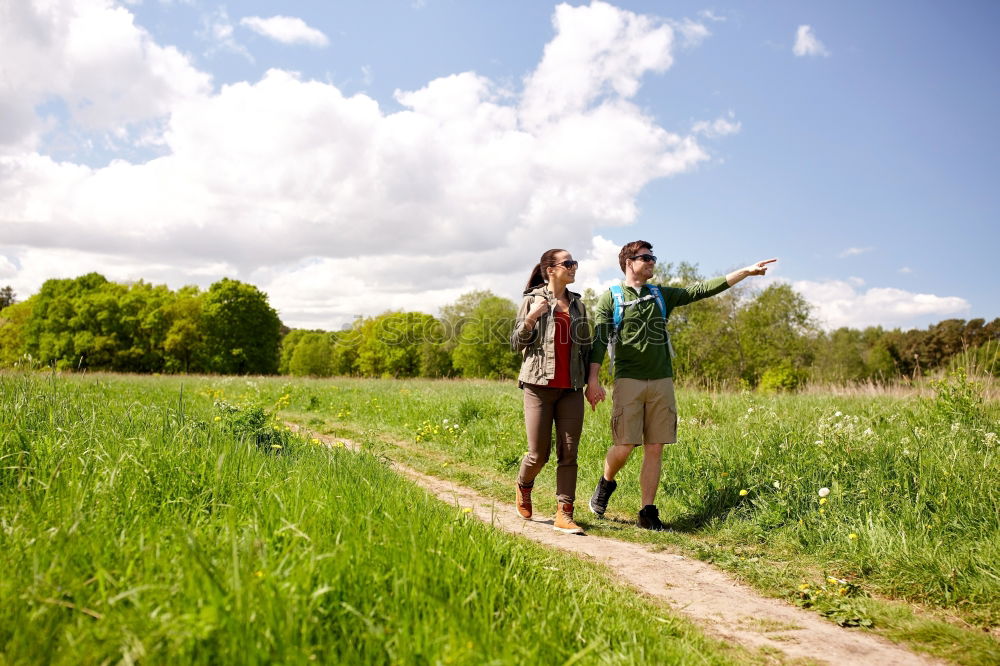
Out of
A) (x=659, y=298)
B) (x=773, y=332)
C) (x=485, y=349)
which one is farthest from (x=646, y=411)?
(x=485, y=349)

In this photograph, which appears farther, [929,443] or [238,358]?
[238,358]

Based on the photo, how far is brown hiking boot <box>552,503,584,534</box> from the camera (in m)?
5.29

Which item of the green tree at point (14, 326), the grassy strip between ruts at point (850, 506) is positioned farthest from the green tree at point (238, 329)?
the grassy strip between ruts at point (850, 506)

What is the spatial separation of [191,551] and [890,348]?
262 feet

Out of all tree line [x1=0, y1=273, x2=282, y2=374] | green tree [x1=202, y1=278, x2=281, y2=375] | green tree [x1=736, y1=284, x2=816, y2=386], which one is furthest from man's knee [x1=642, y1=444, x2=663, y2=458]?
green tree [x1=202, y1=278, x2=281, y2=375]

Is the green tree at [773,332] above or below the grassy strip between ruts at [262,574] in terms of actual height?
above

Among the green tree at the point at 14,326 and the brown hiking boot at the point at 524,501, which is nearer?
the brown hiking boot at the point at 524,501

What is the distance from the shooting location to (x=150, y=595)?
6.90 feet

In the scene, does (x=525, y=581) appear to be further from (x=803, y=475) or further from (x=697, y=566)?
(x=803, y=475)

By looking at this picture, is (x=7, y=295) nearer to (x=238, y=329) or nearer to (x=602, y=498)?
(x=238, y=329)

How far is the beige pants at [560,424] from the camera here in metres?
5.44

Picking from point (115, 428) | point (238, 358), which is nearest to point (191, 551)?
point (115, 428)

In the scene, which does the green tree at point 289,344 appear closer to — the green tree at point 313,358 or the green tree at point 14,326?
the green tree at point 313,358

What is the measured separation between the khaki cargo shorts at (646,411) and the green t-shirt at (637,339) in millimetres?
93
